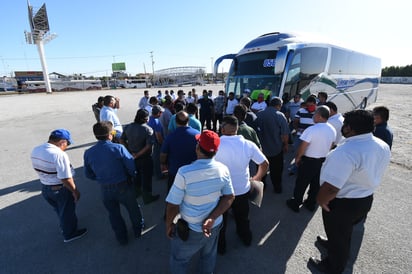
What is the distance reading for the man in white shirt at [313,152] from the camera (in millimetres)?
3139

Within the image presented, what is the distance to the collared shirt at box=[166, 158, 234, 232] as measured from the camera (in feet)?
5.44

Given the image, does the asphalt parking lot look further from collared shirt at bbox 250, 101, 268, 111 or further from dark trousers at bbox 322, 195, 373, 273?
collared shirt at bbox 250, 101, 268, 111

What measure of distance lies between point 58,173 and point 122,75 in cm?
9936

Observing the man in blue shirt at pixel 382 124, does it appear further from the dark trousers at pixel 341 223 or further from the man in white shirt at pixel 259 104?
the man in white shirt at pixel 259 104

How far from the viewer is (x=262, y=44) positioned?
22.8 feet

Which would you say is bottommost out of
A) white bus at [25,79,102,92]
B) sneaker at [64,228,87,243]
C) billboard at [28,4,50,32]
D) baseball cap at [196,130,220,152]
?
sneaker at [64,228,87,243]

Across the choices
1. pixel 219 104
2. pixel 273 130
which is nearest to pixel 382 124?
pixel 273 130

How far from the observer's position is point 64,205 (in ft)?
9.36

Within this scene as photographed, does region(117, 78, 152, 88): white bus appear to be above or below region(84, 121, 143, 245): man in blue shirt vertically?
above

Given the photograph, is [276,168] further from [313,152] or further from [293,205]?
[313,152]

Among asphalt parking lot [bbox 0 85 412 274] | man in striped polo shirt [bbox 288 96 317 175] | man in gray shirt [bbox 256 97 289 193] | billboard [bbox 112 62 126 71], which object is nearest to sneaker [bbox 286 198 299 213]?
asphalt parking lot [bbox 0 85 412 274]

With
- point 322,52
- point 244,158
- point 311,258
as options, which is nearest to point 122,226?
point 244,158

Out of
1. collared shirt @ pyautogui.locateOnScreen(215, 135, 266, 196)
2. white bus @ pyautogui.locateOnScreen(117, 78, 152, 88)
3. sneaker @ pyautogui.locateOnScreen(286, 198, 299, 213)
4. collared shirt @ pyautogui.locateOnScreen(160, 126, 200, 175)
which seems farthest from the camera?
white bus @ pyautogui.locateOnScreen(117, 78, 152, 88)

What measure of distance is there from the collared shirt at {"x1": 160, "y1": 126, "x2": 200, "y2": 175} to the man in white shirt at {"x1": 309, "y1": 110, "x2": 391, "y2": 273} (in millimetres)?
1721
